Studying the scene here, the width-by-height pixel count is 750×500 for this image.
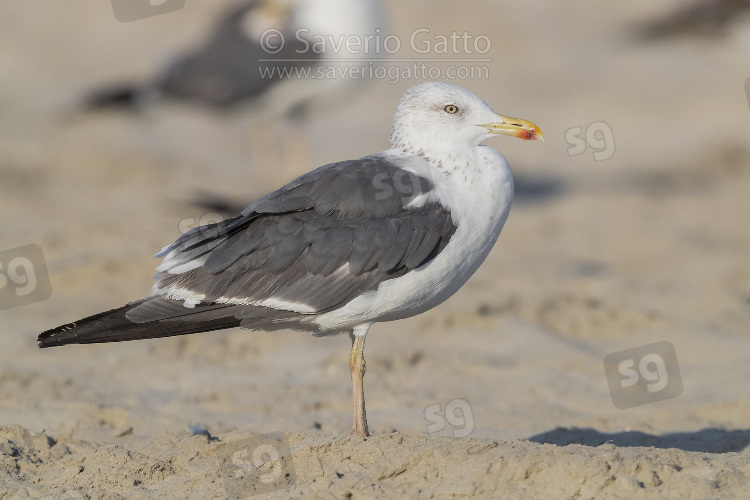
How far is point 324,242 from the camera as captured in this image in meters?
4.71

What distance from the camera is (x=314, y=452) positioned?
4375mm

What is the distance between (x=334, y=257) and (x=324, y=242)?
9 centimetres

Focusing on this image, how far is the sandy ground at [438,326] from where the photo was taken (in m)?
4.27

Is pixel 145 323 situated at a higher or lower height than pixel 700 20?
lower

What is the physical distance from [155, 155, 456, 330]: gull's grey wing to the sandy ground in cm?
69

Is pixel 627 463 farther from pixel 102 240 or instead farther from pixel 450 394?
pixel 102 240

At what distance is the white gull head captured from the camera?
510 centimetres

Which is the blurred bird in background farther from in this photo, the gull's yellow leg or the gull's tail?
the gull's tail

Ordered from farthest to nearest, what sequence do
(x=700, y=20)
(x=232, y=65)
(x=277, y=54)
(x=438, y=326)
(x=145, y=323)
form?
(x=700, y=20) < (x=232, y=65) < (x=277, y=54) < (x=438, y=326) < (x=145, y=323)

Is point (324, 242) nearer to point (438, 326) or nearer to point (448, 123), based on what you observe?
point (448, 123)

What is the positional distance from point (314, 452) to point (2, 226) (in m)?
5.84

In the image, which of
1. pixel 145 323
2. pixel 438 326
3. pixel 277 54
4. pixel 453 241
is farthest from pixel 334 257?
pixel 277 54

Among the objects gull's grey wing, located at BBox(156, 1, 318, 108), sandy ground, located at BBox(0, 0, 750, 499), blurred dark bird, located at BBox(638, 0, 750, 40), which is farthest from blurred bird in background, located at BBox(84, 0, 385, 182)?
blurred dark bird, located at BBox(638, 0, 750, 40)

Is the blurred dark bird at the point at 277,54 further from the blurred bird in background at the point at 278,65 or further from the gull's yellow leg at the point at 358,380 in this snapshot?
the gull's yellow leg at the point at 358,380
